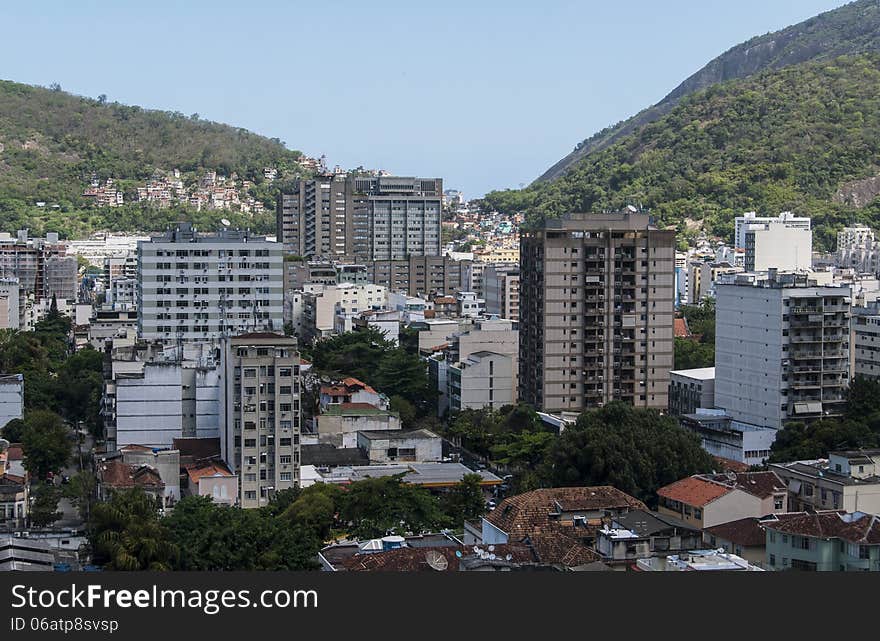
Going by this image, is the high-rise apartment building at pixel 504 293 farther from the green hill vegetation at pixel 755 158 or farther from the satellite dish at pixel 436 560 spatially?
the satellite dish at pixel 436 560

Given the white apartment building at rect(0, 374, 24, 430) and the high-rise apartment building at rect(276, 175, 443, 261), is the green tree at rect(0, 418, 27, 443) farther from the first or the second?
the high-rise apartment building at rect(276, 175, 443, 261)

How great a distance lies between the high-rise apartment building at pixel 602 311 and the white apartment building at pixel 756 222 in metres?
27.3

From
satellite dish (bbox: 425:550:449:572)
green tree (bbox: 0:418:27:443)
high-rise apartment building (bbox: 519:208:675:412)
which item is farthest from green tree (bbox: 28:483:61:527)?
high-rise apartment building (bbox: 519:208:675:412)

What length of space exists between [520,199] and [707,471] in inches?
2844

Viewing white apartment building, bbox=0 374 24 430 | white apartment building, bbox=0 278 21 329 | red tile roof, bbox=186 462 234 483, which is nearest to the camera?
red tile roof, bbox=186 462 234 483

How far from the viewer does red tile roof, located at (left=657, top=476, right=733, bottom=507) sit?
683 inches

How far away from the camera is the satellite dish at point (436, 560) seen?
13.3m

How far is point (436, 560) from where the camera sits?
44.3 feet

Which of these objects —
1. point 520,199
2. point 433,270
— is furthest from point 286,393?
point 520,199

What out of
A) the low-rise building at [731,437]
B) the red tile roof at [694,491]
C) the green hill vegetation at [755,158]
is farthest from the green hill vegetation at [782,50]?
the red tile roof at [694,491]

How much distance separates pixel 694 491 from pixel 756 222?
4129 cm

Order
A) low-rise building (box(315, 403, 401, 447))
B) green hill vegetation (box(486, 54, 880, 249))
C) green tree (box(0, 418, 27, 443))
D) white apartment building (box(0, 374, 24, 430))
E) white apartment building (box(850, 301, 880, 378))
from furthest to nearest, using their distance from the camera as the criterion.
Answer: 1. green hill vegetation (box(486, 54, 880, 249))
2. white apartment building (box(850, 301, 880, 378))
3. white apartment building (box(0, 374, 24, 430))
4. low-rise building (box(315, 403, 401, 447))
5. green tree (box(0, 418, 27, 443))

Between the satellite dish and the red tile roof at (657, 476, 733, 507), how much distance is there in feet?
15.3

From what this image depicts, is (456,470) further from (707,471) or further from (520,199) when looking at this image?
(520,199)
